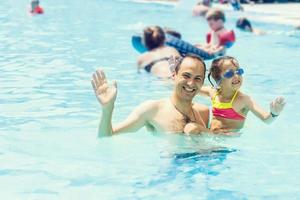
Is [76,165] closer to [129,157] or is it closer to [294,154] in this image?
[129,157]

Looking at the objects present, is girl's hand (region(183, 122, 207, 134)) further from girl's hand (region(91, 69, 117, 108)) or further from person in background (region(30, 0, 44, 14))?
person in background (region(30, 0, 44, 14))

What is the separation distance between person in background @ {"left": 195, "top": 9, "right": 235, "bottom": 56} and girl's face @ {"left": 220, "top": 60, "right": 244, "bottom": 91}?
4.93m

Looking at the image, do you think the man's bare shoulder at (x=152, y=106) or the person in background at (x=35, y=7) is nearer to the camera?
the man's bare shoulder at (x=152, y=106)

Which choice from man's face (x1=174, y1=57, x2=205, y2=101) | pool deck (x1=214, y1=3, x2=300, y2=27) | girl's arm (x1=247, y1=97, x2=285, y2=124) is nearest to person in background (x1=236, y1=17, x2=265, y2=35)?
pool deck (x1=214, y1=3, x2=300, y2=27)

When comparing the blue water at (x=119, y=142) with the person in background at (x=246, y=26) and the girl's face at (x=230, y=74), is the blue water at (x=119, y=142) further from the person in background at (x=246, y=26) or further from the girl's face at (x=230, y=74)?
the person in background at (x=246, y=26)

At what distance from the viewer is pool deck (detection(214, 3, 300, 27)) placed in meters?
17.3

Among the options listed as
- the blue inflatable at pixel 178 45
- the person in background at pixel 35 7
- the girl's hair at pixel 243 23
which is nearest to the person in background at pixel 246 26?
the girl's hair at pixel 243 23

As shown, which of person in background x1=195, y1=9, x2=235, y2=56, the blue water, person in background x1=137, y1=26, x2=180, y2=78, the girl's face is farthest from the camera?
person in background x1=195, y1=9, x2=235, y2=56

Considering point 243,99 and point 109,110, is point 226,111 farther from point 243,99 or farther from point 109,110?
point 109,110

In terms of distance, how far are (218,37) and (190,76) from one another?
20.6 feet

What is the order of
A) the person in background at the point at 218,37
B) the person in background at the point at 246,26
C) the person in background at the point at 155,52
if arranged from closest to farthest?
the person in background at the point at 155,52
the person in background at the point at 218,37
the person in background at the point at 246,26

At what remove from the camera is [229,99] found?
18.1 ft

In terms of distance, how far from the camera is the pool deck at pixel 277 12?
17.3 meters

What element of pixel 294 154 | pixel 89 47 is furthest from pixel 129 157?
pixel 89 47
